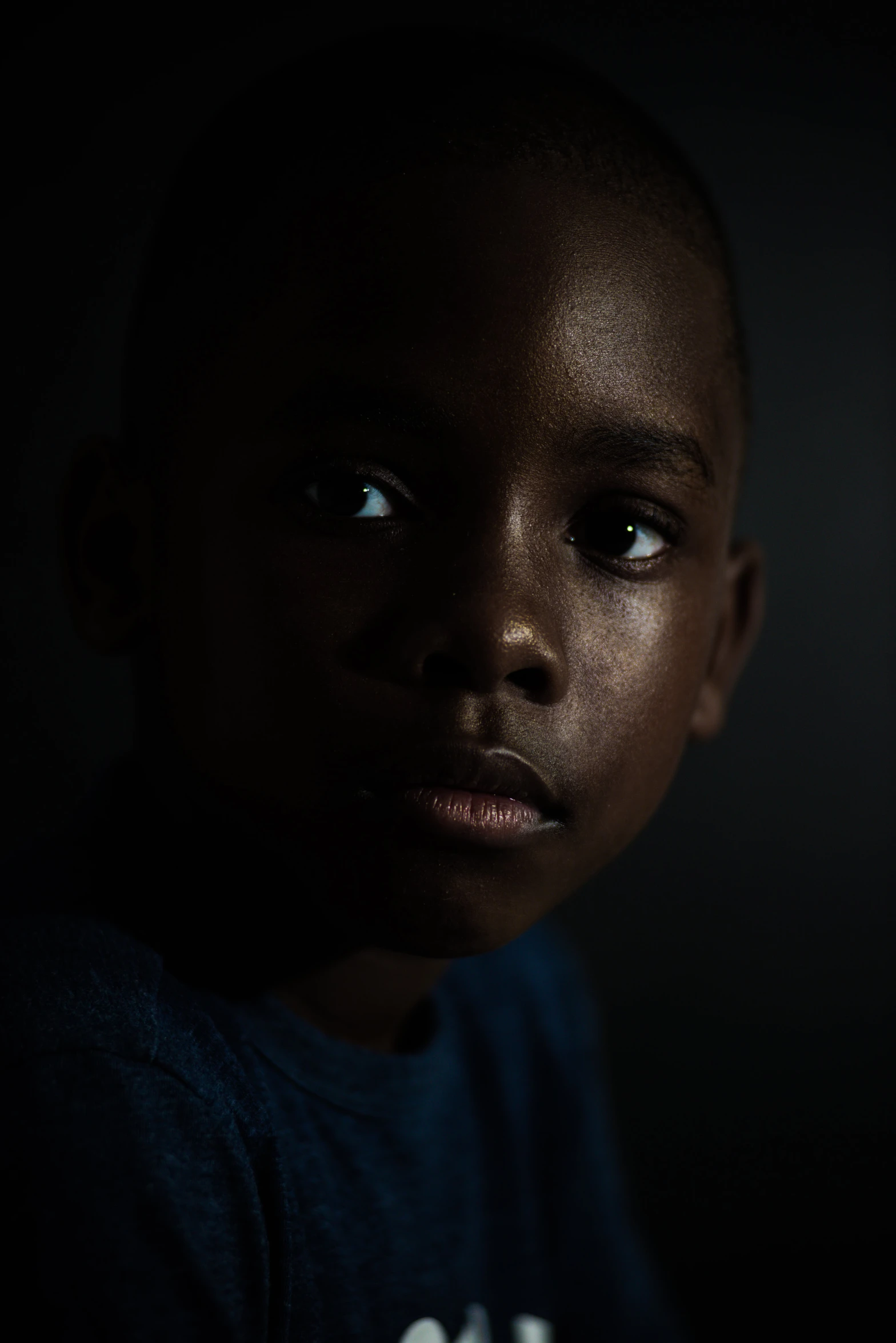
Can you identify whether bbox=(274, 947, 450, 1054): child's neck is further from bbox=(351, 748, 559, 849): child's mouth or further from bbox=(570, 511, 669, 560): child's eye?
bbox=(570, 511, 669, 560): child's eye

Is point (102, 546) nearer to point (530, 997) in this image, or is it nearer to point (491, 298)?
point (491, 298)

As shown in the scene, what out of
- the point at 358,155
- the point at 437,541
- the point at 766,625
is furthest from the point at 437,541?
the point at 766,625

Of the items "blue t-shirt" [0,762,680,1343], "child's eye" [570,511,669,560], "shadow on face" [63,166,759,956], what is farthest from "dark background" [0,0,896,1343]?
"child's eye" [570,511,669,560]

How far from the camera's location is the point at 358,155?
61cm

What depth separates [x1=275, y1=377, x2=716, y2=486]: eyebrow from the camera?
1.88 ft

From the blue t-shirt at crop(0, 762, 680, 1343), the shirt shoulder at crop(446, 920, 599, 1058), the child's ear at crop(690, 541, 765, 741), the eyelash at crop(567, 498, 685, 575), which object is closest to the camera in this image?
the blue t-shirt at crop(0, 762, 680, 1343)

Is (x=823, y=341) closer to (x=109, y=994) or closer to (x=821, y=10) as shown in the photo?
(x=821, y=10)

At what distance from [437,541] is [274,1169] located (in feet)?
1.16

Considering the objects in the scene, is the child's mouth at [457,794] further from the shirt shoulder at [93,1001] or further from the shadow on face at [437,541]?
the shirt shoulder at [93,1001]

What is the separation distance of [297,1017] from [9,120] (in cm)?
80

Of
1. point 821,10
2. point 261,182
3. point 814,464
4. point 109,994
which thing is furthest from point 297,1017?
point 821,10

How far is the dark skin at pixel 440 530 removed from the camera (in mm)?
570

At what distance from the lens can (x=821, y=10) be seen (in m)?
1.11

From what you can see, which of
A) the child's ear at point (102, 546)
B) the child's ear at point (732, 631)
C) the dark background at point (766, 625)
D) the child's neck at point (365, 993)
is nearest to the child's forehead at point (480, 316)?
the child's ear at point (102, 546)
